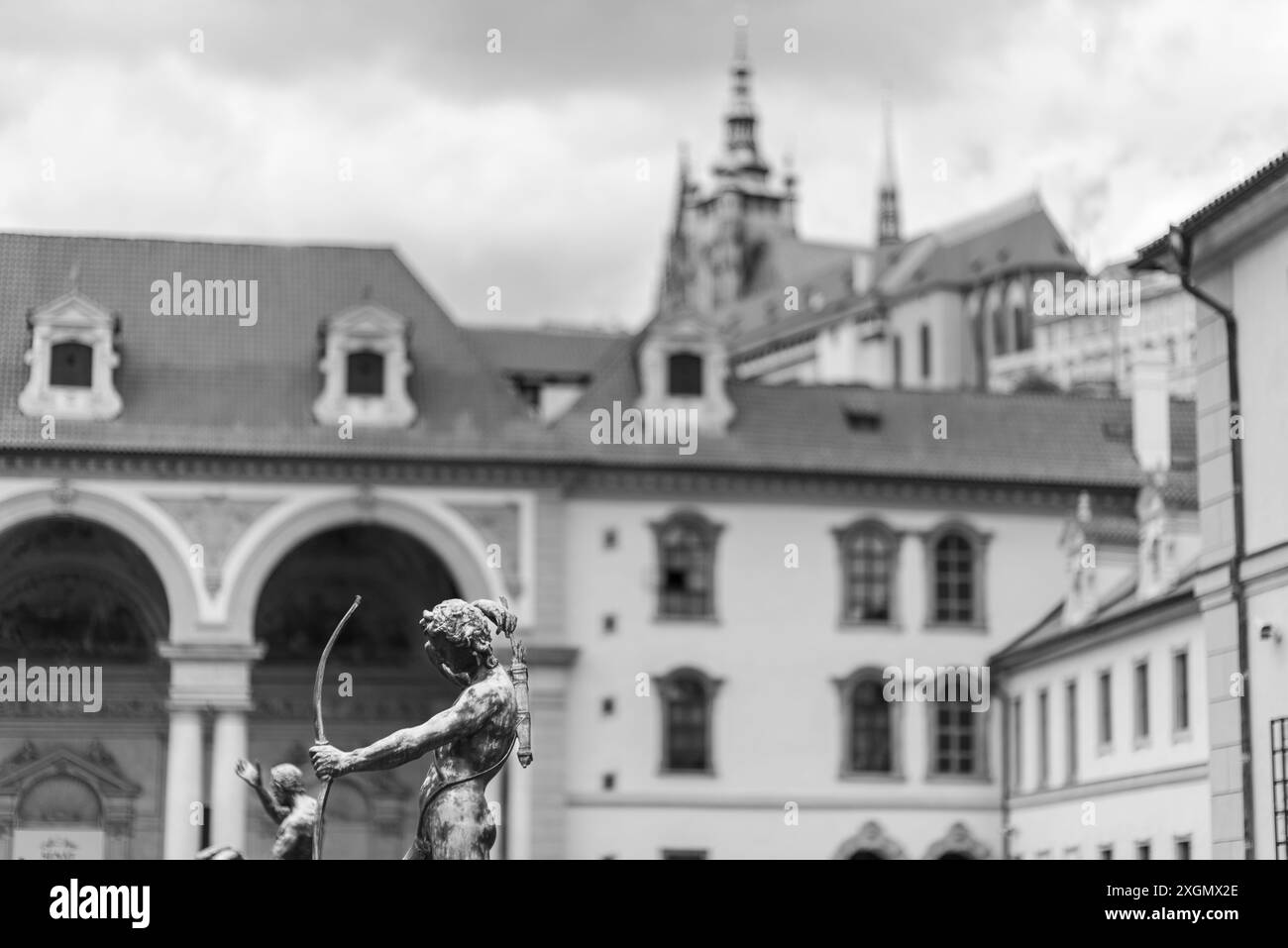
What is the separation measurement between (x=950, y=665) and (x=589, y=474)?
802 cm

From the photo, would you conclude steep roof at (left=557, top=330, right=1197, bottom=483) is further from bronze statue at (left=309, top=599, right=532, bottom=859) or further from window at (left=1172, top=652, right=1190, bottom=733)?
bronze statue at (left=309, top=599, right=532, bottom=859)

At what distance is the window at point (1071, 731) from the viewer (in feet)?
158

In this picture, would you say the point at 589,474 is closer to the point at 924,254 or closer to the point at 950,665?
the point at 950,665

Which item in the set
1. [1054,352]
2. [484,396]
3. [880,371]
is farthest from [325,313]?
Answer: [1054,352]

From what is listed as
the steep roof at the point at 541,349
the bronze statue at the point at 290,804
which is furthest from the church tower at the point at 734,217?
the bronze statue at the point at 290,804

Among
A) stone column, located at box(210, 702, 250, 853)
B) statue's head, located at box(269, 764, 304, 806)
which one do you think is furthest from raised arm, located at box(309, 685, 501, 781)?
stone column, located at box(210, 702, 250, 853)

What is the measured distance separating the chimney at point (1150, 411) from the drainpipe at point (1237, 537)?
81.1 ft

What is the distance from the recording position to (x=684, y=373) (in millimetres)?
53594

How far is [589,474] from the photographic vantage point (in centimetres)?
5122

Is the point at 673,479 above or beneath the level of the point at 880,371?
beneath

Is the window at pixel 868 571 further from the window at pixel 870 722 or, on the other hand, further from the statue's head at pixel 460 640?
the statue's head at pixel 460 640

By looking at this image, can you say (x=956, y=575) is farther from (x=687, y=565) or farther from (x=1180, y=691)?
(x=1180, y=691)

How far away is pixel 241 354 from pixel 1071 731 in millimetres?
16945

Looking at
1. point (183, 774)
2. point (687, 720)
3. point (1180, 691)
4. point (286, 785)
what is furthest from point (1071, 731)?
point (286, 785)
